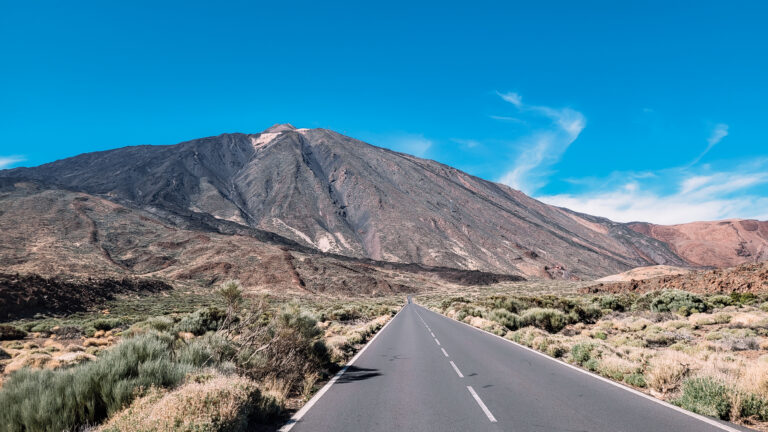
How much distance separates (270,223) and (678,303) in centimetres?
12593

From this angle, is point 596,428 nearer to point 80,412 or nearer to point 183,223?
point 80,412

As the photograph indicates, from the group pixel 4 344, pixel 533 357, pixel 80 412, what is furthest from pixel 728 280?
pixel 4 344

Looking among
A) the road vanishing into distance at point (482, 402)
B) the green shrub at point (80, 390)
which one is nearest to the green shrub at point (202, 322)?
the road vanishing into distance at point (482, 402)

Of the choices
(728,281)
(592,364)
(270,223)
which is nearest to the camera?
(592,364)

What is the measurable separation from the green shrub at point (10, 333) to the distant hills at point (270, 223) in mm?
39704

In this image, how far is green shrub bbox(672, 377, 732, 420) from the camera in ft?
19.9

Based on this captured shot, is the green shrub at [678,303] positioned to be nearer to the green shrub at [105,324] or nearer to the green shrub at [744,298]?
the green shrub at [744,298]

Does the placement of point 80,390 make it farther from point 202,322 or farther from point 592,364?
point 202,322

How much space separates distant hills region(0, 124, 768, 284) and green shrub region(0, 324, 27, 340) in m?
39.7

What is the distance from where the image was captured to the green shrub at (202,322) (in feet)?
65.3

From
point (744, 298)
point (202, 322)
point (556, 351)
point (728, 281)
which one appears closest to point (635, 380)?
point (556, 351)

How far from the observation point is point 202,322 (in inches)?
832

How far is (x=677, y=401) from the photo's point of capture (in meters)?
6.74

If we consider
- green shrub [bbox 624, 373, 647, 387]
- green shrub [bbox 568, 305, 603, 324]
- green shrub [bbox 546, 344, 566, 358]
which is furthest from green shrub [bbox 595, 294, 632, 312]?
green shrub [bbox 624, 373, 647, 387]
